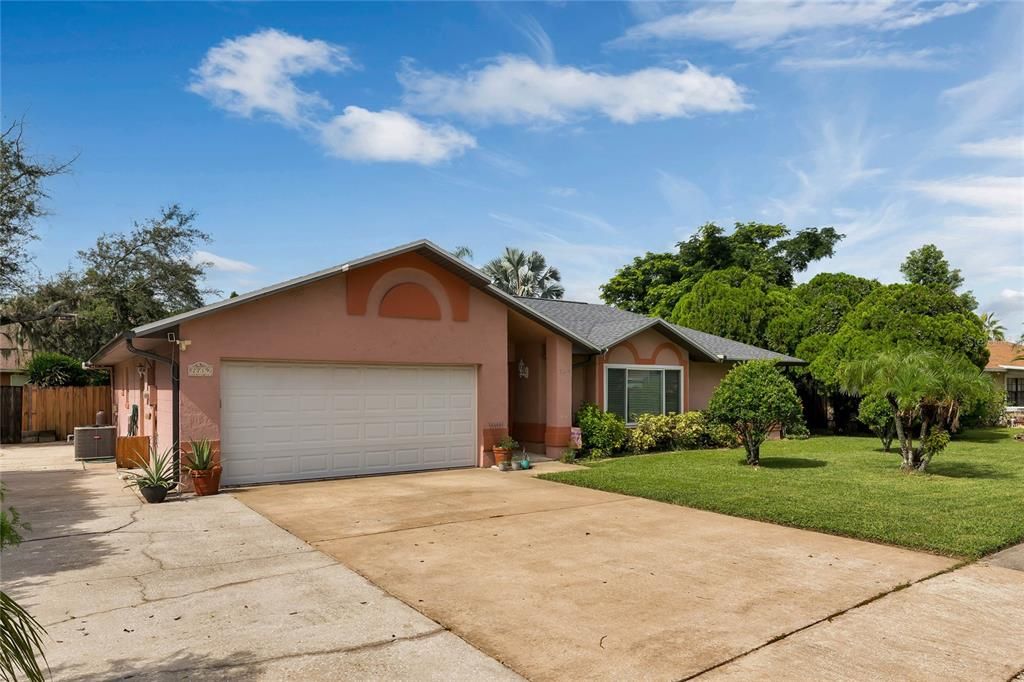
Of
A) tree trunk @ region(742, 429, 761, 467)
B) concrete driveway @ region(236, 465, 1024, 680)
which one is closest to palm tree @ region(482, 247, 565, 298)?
tree trunk @ region(742, 429, 761, 467)

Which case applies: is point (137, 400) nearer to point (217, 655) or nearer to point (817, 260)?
point (217, 655)

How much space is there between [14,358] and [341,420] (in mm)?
26375

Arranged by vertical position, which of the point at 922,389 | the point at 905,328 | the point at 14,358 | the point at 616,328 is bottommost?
the point at 922,389

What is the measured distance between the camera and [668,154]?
1538 cm

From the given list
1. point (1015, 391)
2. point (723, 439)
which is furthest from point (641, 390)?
point (1015, 391)

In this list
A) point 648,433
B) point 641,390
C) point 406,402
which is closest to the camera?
point 406,402

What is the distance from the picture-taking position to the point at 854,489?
10844 mm

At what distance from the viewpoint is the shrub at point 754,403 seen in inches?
527

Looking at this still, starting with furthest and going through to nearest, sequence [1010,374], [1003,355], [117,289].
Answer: [1003,355], [1010,374], [117,289]

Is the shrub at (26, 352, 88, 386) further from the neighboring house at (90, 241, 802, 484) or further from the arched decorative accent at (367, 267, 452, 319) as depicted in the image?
the arched decorative accent at (367, 267, 452, 319)

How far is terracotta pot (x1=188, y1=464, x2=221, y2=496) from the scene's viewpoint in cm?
1091

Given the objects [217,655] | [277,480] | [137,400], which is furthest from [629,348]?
[217,655]

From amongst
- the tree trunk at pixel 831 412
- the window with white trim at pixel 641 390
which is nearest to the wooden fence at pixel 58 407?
the window with white trim at pixel 641 390

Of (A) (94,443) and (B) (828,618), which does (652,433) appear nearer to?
(B) (828,618)
